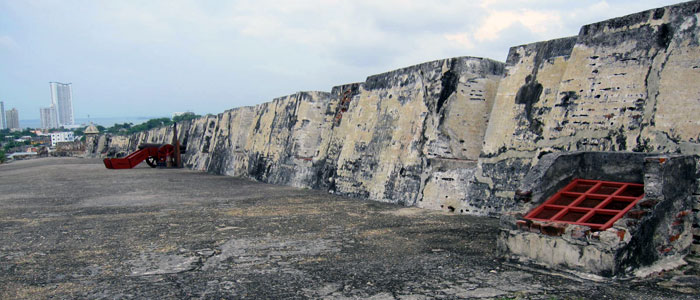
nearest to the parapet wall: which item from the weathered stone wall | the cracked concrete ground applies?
the weathered stone wall

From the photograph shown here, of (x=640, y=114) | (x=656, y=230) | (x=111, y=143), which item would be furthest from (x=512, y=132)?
(x=111, y=143)

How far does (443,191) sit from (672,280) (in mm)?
2915

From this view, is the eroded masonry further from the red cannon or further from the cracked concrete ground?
the red cannon

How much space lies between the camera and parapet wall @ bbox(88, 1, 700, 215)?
394 centimetres

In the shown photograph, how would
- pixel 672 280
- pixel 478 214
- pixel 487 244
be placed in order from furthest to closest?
pixel 478 214
pixel 487 244
pixel 672 280

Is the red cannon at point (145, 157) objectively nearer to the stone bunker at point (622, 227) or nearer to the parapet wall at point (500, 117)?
the parapet wall at point (500, 117)

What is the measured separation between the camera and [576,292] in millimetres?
2641

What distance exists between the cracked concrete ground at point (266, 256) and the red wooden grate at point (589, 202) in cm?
51

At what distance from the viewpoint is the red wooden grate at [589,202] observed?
331 centimetres

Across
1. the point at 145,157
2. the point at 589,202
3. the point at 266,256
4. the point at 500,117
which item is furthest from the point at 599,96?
the point at 145,157

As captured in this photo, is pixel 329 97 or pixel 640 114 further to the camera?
pixel 329 97

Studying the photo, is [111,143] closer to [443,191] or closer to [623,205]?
[443,191]

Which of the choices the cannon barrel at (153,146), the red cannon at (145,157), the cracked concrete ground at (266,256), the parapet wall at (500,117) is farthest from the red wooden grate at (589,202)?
the cannon barrel at (153,146)

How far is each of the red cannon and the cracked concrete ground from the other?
392 inches
